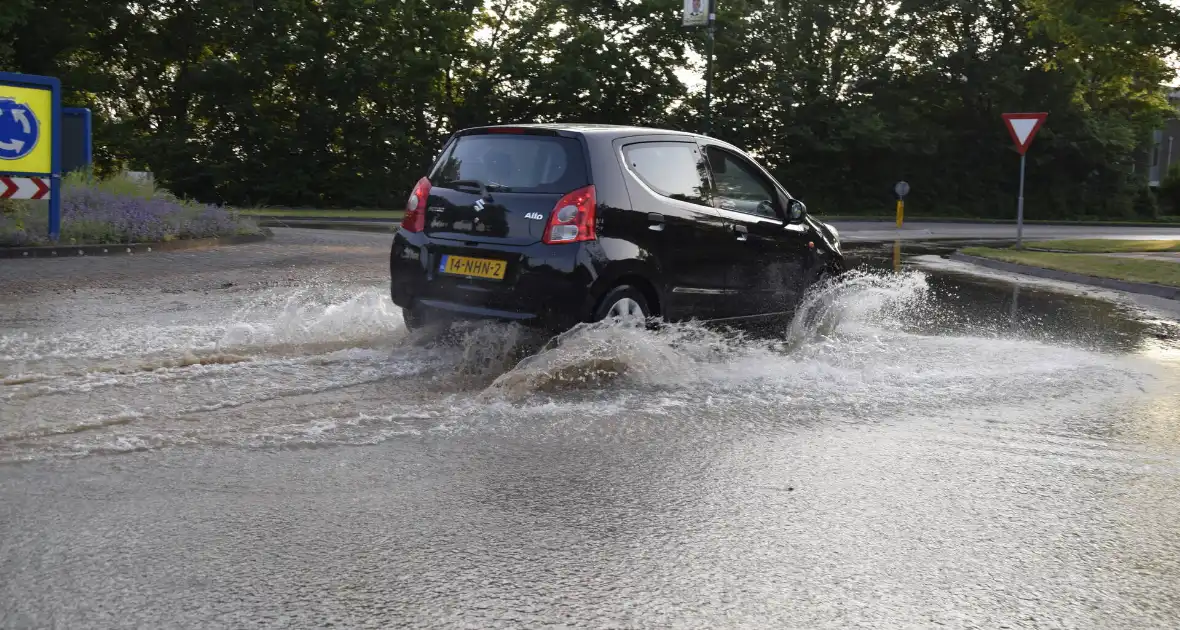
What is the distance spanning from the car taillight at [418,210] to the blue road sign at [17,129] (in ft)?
30.6

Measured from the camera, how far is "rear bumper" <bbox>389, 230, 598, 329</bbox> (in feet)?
23.9

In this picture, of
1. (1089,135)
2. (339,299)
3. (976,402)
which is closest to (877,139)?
(1089,135)

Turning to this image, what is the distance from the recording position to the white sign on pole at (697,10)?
108 feet

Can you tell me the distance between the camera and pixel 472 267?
7.68m

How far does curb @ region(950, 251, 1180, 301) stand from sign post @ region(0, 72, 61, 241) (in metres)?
13.7

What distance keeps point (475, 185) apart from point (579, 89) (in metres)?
32.4

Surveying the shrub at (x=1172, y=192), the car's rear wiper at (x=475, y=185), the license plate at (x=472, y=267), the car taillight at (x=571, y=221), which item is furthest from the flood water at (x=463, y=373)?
the shrub at (x=1172, y=192)

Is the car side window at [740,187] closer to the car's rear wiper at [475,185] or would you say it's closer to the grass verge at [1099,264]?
the car's rear wiper at [475,185]

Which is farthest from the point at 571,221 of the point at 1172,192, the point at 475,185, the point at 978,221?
the point at 1172,192

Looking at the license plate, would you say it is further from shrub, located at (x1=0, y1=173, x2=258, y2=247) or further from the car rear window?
shrub, located at (x1=0, y1=173, x2=258, y2=247)

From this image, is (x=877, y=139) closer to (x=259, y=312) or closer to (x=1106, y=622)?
(x=259, y=312)

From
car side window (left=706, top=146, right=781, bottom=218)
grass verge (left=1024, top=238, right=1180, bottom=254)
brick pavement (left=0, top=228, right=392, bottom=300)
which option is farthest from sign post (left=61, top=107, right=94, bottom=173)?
grass verge (left=1024, top=238, right=1180, bottom=254)

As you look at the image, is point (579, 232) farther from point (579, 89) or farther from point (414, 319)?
point (579, 89)

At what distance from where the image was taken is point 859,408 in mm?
6688
